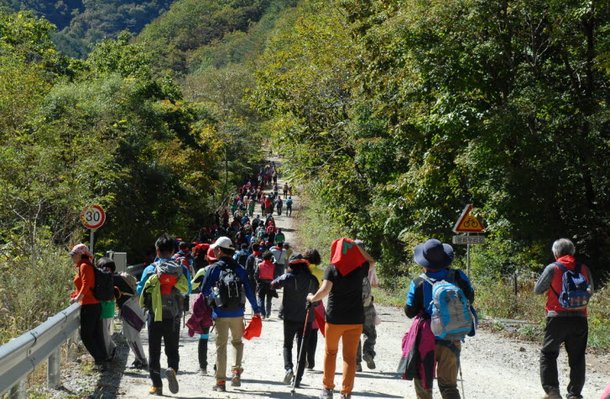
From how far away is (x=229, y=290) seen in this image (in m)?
9.87

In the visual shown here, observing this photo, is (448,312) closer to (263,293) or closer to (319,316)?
(319,316)

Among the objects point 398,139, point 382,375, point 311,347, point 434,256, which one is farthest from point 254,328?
point 398,139

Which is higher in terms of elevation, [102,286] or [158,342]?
[102,286]

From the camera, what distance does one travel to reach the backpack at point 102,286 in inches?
426

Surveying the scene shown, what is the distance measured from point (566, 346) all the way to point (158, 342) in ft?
14.7

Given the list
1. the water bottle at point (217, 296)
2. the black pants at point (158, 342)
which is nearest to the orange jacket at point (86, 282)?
the black pants at point (158, 342)

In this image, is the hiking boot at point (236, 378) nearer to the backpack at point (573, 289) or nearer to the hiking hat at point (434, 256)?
the hiking hat at point (434, 256)

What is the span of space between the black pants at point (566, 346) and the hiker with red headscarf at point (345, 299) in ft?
7.15

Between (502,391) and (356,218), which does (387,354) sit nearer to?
(502,391)

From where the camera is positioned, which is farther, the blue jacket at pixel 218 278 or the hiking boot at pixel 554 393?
the blue jacket at pixel 218 278

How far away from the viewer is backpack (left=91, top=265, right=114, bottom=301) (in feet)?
35.5

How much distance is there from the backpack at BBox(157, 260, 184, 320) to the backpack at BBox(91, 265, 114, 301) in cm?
165

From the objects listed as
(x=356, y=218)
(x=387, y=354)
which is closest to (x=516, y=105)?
(x=387, y=354)

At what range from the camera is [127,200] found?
3256 cm
